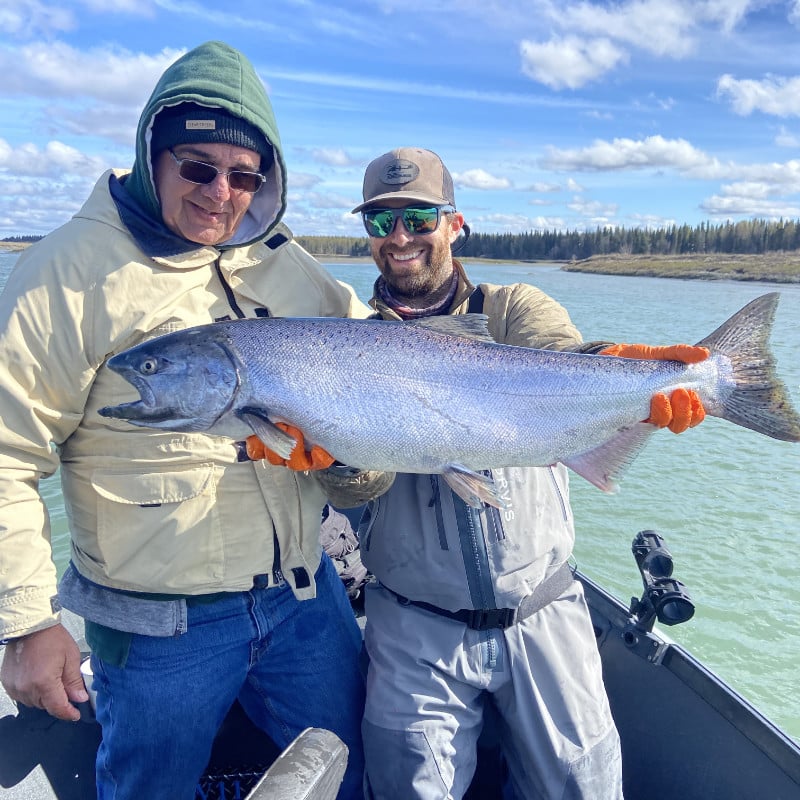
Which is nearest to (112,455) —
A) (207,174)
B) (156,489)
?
(156,489)

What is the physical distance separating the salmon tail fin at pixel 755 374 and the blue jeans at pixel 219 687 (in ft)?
7.56

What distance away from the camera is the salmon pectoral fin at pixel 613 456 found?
11.0 ft

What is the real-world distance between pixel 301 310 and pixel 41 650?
1.90 metres

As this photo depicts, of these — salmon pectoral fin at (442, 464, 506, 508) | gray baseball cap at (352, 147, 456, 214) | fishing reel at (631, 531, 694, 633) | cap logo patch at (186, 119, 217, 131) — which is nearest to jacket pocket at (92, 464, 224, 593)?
salmon pectoral fin at (442, 464, 506, 508)

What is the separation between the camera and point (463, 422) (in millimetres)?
3123

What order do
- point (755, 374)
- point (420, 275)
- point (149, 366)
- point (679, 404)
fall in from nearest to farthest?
point (149, 366) → point (679, 404) → point (755, 374) → point (420, 275)

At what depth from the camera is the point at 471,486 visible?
311 cm

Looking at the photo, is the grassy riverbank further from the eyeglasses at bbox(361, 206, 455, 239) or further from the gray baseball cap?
the eyeglasses at bbox(361, 206, 455, 239)

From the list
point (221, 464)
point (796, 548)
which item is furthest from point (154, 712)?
point (796, 548)

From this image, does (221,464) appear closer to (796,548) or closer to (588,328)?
(796,548)

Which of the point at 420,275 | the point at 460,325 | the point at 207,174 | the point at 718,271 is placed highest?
the point at 207,174

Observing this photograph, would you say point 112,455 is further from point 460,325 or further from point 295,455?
point 460,325

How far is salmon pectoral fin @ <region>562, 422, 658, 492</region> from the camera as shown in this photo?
336cm

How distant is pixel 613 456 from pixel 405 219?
187 centimetres
